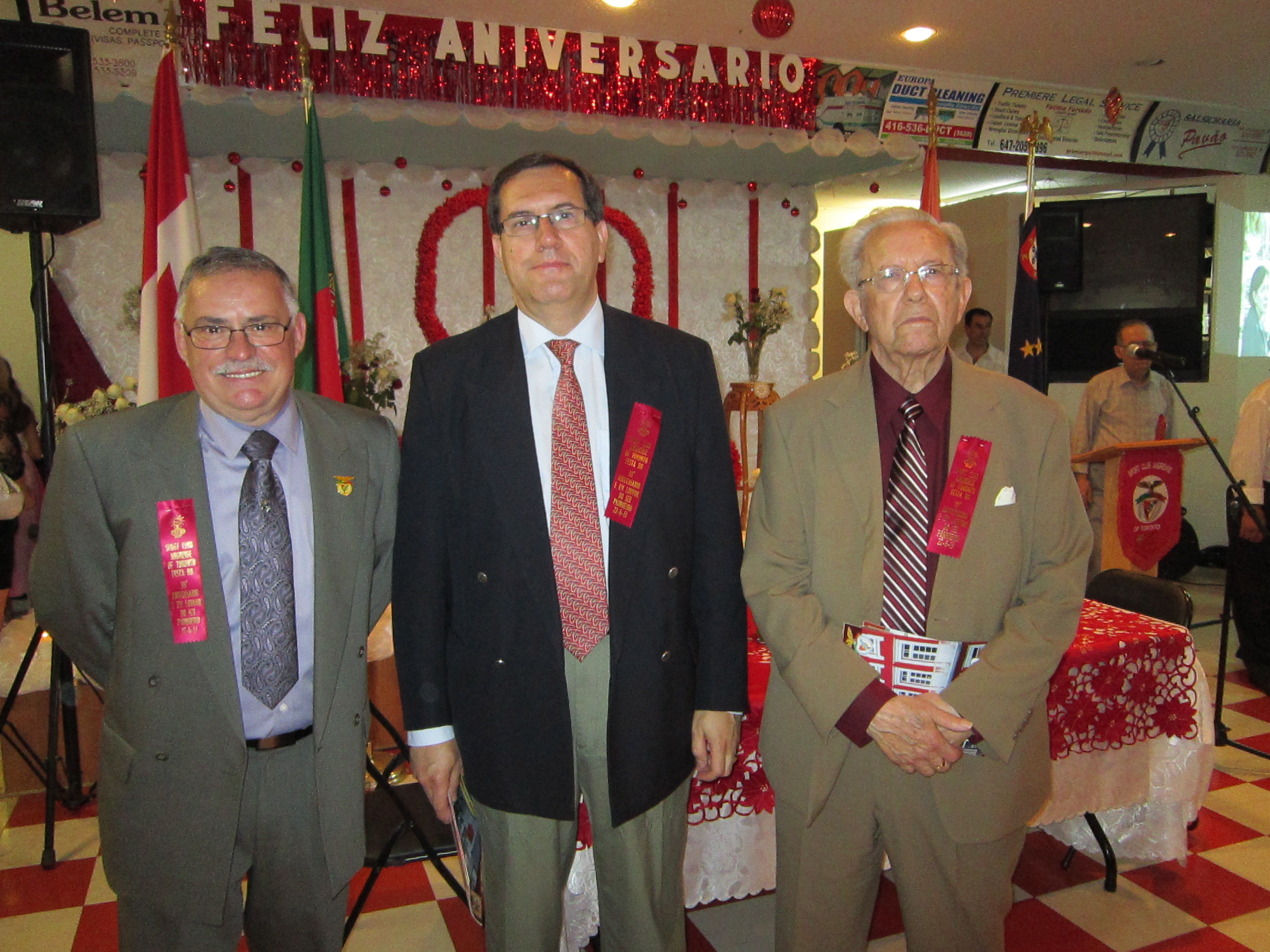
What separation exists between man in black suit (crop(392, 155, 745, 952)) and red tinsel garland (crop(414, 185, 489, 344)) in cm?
352

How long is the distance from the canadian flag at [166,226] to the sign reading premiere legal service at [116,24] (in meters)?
1.85

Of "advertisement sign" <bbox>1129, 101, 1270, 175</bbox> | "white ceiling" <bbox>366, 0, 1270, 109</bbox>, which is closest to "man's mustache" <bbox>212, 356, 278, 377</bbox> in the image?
"white ceiling" <bbox>366, 0, 1270, 109</bbox>

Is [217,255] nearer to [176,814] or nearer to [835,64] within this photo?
[176,814]

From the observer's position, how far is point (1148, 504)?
429cm

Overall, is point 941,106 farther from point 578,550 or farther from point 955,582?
point 578,550

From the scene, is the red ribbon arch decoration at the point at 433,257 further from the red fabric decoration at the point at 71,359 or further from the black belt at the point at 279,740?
the black belt at the point at 279,740

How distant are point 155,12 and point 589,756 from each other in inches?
214

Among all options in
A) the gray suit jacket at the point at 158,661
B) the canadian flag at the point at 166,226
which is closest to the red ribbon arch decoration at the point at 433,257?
the canadian flag at the point at 166,226

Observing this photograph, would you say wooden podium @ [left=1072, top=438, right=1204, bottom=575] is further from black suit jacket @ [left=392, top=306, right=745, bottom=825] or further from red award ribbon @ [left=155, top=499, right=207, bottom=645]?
red award ribbon @ [left=155, top=499, right=207, bottom=645]

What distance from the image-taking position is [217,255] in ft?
4.89

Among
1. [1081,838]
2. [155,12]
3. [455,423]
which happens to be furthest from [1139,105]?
[455,423]

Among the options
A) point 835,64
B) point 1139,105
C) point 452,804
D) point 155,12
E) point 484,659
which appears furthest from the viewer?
point 1139,105

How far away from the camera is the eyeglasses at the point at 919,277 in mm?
1516

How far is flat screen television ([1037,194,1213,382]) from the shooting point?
23.6 feet
